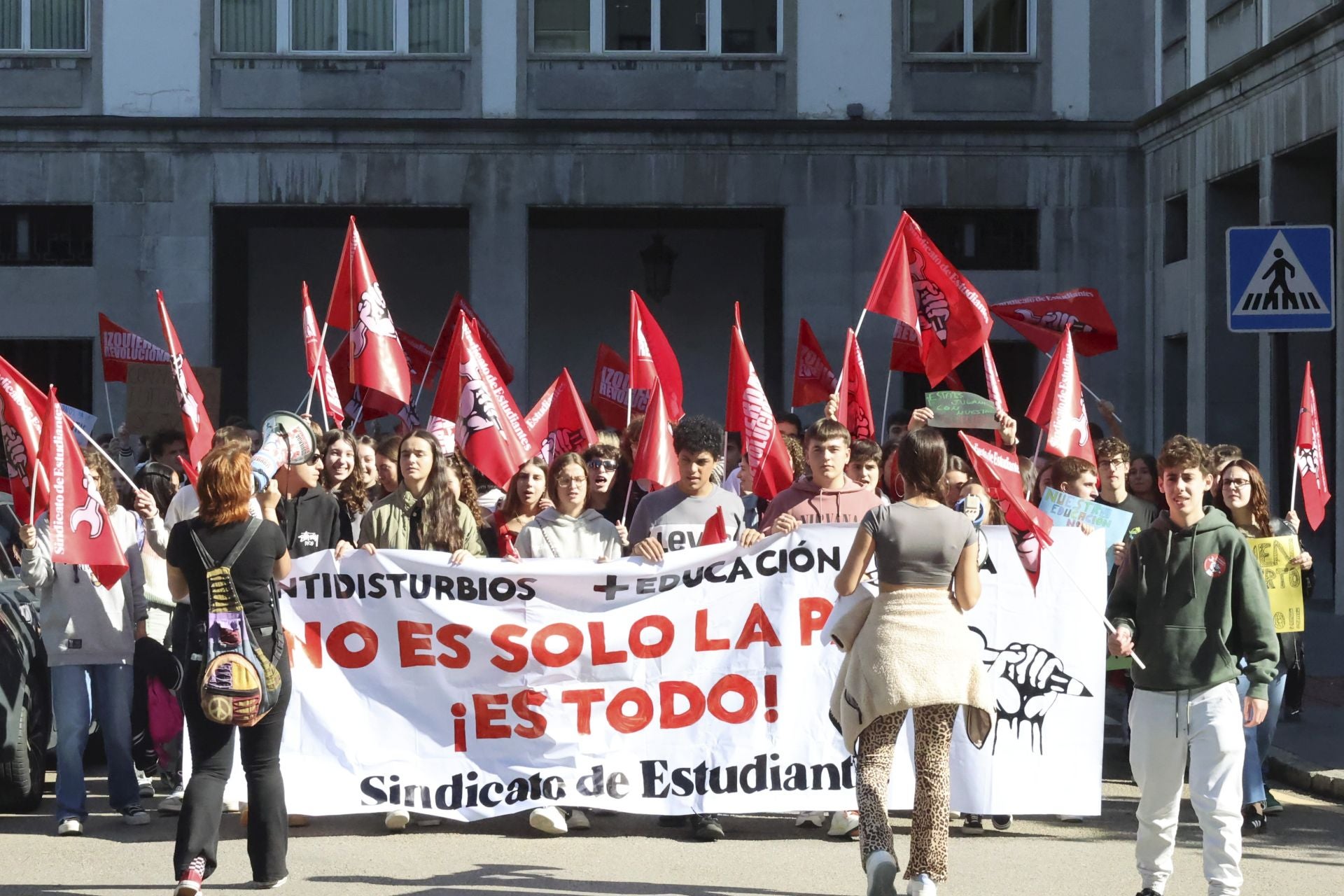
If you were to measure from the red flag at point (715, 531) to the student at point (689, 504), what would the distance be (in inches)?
0.5

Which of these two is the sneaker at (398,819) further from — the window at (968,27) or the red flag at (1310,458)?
the window at (968,27)

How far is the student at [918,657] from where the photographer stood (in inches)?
247

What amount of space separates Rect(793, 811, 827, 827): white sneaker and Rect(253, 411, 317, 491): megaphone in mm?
2709

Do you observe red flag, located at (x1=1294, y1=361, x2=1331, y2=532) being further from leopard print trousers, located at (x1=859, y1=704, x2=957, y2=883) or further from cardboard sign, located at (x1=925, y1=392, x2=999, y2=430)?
leopard print trousers, located at (x1=859, y1=704, x2=957, y2=883)

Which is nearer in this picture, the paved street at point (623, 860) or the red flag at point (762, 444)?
the paved street at point (623, 860)

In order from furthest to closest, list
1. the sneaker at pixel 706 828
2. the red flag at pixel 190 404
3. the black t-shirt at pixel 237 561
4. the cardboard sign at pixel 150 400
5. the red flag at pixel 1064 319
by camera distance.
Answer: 1. the red flag at pixel 1064 319
2. the cardboard sign at pixel 150 400
3. the red flag at pixel 190 404
4. the sneaker at pixel 706 828
5. the black t-shirt at pixel 237 561

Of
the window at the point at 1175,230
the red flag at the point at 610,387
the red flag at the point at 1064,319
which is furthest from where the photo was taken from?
the window at the point at 1175,230

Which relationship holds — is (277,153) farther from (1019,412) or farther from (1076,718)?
(1076,718)

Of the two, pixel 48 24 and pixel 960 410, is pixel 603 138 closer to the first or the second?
pixel 48 24

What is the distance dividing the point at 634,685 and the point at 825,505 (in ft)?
3.85

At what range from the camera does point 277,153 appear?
20297 millimetres

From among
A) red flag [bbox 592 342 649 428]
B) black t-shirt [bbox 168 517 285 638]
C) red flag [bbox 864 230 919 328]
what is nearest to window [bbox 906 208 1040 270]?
red flag [bbox 592 342 649 428]

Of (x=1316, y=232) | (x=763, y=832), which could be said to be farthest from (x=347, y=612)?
(x=1316, y=232)

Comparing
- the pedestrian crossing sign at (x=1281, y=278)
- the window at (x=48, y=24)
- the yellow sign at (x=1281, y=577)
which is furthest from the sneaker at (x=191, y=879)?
the window at (x=48, y=24)
